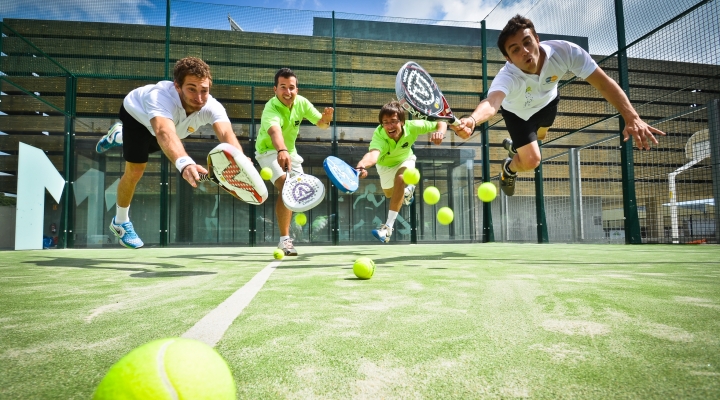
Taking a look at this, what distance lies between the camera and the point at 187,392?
0.90 m

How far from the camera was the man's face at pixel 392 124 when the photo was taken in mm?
6188

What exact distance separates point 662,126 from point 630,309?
8968 millimetres

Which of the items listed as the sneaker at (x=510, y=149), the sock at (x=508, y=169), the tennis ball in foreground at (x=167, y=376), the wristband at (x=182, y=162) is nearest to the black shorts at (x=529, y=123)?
the sock at (x=508, y=169)

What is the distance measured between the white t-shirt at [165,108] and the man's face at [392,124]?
2.47 metres

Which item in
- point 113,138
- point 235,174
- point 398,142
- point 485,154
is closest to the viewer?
point 235,174

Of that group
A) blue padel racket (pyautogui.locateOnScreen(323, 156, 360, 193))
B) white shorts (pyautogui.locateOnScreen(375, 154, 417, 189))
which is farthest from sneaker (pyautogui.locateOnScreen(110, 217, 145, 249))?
white shorts (pyautogui.locateOnScreen(375, 154, 417, 189))

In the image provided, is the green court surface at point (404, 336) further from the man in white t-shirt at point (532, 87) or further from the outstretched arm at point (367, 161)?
the outstretched arm at point (367, 161)

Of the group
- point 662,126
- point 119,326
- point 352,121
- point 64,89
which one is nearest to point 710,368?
point 119,326

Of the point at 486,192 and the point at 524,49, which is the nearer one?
the point at 524,49

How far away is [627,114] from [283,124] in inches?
165

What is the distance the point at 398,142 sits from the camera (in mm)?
6480

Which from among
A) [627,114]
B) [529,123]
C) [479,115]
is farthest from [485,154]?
[479,115]

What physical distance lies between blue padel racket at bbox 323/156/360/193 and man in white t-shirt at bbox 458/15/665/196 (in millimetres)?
2294

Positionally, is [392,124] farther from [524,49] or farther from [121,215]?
[121,215]
